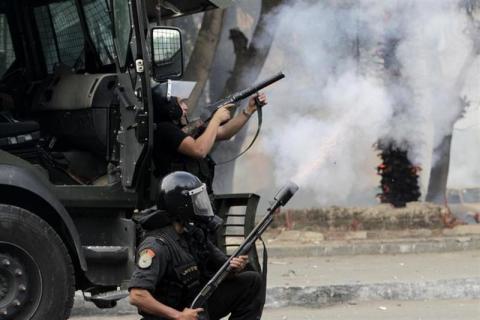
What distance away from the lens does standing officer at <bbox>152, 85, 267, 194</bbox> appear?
5.47m

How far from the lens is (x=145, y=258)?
389 cm

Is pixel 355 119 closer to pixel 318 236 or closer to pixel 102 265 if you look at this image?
pixel 318 236

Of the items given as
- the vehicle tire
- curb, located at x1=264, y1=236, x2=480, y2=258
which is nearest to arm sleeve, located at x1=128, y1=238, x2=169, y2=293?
the vehicle tire

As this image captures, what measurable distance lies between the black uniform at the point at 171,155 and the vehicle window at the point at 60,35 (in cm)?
98

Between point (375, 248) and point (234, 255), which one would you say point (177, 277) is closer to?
point (234, 255)

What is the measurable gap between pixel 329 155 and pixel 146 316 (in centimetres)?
729

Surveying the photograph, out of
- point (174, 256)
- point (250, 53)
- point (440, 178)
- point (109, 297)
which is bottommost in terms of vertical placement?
point (440, 178)

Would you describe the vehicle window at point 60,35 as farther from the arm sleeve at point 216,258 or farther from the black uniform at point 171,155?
the arm sleeve at point 216,258

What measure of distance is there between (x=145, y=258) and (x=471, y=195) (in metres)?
9.38

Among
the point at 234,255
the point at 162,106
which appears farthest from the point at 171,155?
the point at 234,255

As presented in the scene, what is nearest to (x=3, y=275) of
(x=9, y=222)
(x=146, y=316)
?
(x=9, y=222)

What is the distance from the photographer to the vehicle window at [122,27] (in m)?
5.53

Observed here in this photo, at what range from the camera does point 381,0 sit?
10117mm

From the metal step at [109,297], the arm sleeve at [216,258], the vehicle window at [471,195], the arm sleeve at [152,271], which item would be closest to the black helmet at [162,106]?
the metal step at [109,297]
